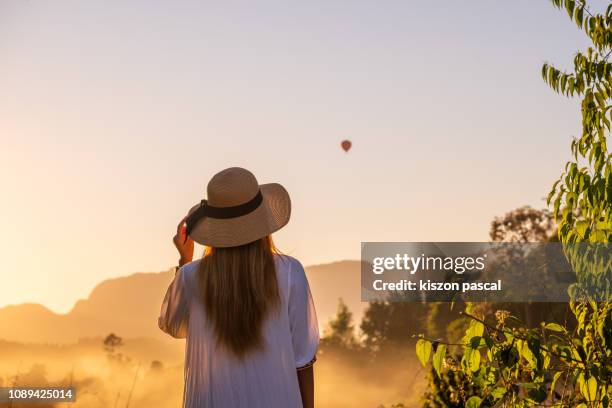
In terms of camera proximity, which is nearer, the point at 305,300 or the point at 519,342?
the point at 305,300

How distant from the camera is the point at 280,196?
4.82 metres

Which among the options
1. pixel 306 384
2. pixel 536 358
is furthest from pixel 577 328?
pixel 306 384

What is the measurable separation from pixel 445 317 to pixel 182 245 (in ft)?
219

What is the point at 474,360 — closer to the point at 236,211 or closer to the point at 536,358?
the point at 536,358

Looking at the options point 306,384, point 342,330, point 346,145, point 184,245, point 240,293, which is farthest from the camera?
point 342,330

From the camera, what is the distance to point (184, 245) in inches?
189

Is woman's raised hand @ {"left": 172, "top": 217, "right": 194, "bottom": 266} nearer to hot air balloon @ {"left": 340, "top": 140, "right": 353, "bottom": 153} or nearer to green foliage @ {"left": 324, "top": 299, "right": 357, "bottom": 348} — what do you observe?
hot air balloon @ {"left": 340, "top": 140, "right": 353, "bottom": 153}

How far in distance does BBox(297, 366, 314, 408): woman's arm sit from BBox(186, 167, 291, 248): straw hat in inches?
24.2

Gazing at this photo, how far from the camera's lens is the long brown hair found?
4309 mm

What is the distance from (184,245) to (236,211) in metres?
0.36

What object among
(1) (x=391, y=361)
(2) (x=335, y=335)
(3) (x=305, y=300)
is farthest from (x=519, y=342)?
(2) (x=335, y=335)

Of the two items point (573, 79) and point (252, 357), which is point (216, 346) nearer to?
point (252, 357)

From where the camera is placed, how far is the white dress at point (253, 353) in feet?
14.4

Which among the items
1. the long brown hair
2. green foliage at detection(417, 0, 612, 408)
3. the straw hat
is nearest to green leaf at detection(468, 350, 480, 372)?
green foliage at detection(417, 0, 612, 408)
